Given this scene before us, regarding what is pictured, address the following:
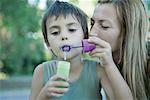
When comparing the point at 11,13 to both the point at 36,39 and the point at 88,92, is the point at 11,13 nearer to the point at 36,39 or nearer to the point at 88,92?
the point at 36,39

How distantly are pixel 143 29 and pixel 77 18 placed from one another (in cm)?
29

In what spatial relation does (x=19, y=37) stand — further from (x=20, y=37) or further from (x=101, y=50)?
(x=101, y=50)

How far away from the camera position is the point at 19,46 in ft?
24.5

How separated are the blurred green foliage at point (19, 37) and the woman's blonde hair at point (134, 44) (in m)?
4.56

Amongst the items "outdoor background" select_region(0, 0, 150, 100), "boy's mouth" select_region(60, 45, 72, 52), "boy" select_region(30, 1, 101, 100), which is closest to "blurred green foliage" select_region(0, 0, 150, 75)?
"outdoor background" select_region(0, 0, 150, 100)

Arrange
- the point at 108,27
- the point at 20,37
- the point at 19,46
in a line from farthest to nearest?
1. the point at 19,46
2. the point at 20,37
3. the point at 108,27

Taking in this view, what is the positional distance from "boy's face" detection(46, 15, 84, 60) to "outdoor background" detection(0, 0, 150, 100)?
14.3 feet

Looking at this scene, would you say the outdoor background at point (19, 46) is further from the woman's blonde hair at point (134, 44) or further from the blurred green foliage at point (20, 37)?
the woman's blonde hair at point (134, 44)

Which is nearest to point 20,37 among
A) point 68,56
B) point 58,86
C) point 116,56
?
point 116,56

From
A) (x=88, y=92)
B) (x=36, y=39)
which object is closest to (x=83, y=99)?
(x=88, y=92)

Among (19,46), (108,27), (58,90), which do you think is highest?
(108,27)

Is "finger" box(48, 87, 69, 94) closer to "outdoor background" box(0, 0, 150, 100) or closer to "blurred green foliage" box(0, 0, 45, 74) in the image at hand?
"outdoor background" box(0, 0, 150, 100)

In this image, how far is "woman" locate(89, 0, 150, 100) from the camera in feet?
4.74

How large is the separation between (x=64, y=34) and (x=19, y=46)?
6.19m
